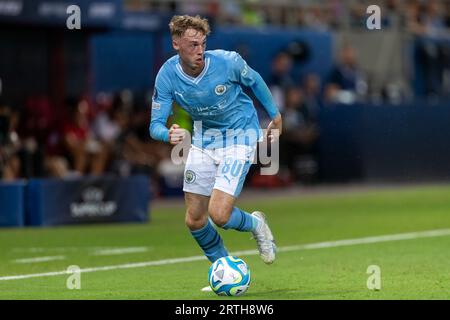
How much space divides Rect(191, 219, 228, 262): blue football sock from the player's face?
4.62ft

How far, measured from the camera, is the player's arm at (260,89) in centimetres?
1149

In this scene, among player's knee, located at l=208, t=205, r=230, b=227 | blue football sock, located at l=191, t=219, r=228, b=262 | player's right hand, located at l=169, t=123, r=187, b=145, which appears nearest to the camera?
player's right hand, located at l=169, t=123, r=187, b=145

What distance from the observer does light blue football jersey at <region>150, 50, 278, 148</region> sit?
11.4 m

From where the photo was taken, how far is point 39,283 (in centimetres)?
1227

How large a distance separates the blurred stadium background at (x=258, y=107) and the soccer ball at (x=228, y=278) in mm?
4814

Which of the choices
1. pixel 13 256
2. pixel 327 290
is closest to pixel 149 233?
pixel 13 256

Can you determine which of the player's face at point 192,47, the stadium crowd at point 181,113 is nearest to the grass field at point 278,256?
the stadium crowd at point 181,113

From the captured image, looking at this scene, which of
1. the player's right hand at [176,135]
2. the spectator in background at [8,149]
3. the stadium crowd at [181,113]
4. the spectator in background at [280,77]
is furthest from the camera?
the spectator in background at [280,77]

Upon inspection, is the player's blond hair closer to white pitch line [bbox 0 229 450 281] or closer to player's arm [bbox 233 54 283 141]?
player's arm [bbox 233 54 283 141]

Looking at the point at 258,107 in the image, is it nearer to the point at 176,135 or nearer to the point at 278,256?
the point at 278,256

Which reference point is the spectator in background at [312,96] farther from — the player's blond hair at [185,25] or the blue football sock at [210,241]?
the player's blond hair at [185,25]

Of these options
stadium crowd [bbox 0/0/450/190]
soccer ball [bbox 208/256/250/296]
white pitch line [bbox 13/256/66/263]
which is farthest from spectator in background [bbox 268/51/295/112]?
soccer ball [bbox 208/256/250/296]
